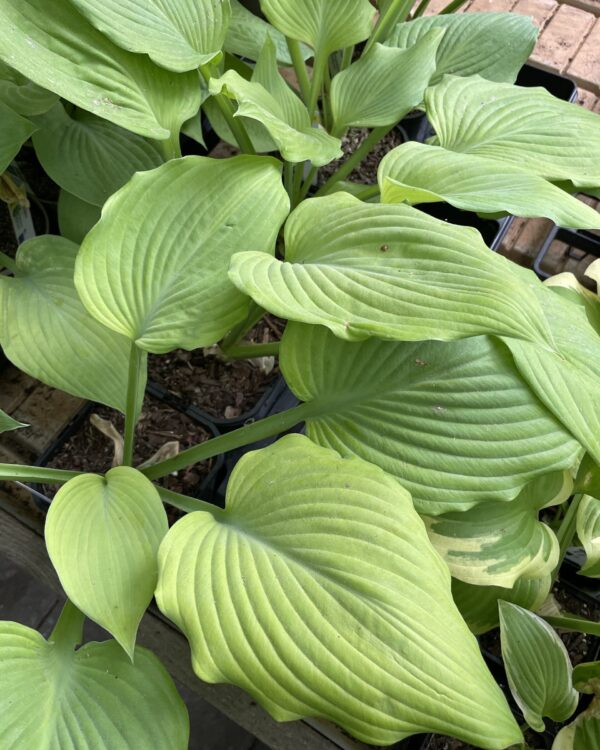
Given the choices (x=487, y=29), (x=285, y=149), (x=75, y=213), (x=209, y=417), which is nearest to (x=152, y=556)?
(x=209, y=417)

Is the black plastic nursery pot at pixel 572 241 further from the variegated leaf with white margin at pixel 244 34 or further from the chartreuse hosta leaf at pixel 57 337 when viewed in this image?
the chartreuse hosta leaf at pixel 57 337

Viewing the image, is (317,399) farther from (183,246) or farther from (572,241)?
(572,241)

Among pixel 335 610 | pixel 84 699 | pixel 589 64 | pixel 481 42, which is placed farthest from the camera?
pixel 589 64

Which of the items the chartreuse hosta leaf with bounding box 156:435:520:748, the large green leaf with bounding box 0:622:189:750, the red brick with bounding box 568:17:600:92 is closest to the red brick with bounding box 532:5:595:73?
the red brick with bounding box 568:17:600:92

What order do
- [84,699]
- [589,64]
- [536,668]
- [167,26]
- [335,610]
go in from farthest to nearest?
[589,64] → [167,26] → [536,668] → [84,699] → [335,610]

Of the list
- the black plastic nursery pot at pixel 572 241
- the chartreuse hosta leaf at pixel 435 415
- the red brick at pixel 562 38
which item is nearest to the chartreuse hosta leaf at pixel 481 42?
the black plastic nursery pot at pixel 572 241

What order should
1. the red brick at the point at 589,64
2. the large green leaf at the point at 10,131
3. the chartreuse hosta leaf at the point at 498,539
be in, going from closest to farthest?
the chartreuse hosta leaf at the point at 498,539, the large green leaf at the point at 10,131, the red brick at the point at 589,64

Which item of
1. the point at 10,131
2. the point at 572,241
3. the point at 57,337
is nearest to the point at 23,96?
the point at 10,131
